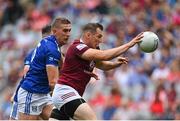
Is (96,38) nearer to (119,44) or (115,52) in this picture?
(115,52)

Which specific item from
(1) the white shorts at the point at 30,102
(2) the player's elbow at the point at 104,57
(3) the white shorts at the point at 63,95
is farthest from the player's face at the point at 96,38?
(1) the white shorts at the point at 30,102

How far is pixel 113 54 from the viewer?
9.83 m

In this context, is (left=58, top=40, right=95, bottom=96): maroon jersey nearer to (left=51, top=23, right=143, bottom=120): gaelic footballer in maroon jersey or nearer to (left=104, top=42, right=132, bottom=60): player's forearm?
(left=51, top=23, right=143, bottom=120): gaelic footballer in maroon jersey

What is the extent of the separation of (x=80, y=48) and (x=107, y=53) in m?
0.49

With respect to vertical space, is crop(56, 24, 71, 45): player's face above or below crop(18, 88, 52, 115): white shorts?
above

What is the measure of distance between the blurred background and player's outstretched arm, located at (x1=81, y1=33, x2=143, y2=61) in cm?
482

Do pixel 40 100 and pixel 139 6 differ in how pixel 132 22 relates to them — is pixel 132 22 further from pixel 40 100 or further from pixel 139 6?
pixel 40 100

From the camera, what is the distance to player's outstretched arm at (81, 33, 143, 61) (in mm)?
9703

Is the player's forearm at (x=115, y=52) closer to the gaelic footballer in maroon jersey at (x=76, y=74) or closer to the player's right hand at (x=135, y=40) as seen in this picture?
the player's right hand at (x=135, y=40)

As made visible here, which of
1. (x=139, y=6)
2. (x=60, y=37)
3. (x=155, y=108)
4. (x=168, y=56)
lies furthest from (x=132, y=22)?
(x=60, y=37)

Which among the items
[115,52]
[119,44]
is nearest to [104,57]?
[115,52]

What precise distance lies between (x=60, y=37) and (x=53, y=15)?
9577mm

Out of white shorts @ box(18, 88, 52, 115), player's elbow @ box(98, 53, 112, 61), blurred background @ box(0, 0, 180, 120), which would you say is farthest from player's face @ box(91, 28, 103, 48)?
blurred background @ box(0, 0, 180, 120)

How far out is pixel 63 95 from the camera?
10.4 metres
